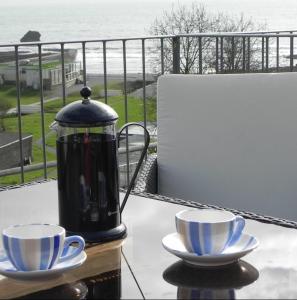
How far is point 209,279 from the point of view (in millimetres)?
1172

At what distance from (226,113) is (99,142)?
1.43 metres

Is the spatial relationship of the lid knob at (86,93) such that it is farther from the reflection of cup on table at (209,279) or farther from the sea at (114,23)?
the sea at (114,23)

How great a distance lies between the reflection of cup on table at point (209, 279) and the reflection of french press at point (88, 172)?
22cm

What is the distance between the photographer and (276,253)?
4.36ft

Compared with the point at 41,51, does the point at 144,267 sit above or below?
below

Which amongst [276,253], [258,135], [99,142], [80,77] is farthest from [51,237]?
[80,77]

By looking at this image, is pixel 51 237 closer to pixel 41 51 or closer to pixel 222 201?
pixel 222 201

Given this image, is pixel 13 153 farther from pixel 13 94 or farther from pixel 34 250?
pixel 34 250

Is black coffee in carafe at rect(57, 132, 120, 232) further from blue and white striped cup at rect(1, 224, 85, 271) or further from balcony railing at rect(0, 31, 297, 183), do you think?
balcony railing at rect(0, 31, 297, 183)

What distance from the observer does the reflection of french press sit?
1.37 m

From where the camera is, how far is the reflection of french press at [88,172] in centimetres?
137

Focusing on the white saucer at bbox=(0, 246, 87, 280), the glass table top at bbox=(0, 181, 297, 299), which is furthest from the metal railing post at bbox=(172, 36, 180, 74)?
the white saucer at bbox=(0, 246, 87, 280)

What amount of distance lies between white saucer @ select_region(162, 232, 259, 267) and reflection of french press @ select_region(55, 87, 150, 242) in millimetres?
162

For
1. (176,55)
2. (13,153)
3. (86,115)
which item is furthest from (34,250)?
(13,153)
